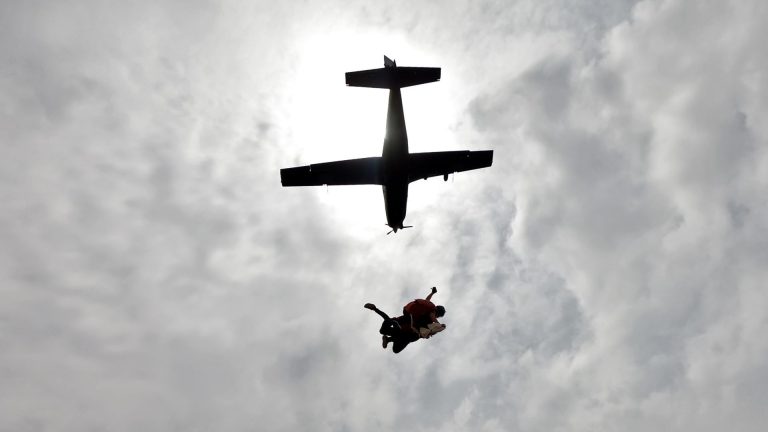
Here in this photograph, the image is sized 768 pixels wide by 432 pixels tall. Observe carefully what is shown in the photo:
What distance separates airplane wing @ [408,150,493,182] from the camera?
29.8 meters

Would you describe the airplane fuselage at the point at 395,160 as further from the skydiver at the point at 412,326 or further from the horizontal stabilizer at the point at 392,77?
the skydiver at the point at 412,326

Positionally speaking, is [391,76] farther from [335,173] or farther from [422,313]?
[422,313]

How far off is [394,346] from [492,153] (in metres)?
18.0

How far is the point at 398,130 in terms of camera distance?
1056 inches

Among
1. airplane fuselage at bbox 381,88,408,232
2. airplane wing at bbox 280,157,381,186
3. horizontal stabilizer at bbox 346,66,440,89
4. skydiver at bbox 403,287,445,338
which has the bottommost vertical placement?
skydiver at bbox 403,287,445,338

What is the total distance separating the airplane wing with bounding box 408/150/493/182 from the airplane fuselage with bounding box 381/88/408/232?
1293 millimetres

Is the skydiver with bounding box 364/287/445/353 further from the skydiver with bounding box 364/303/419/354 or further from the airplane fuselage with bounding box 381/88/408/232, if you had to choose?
the airplane fuselage with bounding box 381/88/408/232

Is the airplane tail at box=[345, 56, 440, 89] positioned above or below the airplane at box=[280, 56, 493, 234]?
above

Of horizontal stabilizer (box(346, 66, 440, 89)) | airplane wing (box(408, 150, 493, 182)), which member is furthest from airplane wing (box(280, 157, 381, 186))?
horizontal stabilizer (box(346, 66, 440, 89))

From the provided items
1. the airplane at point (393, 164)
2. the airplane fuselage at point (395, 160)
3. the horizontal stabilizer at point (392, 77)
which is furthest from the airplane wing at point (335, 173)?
the horizontal stabilizer at point (392, 77)

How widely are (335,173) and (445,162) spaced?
23.1ft

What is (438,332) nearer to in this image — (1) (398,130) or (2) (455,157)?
(1) (398,130)

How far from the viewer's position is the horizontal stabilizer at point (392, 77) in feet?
90.1

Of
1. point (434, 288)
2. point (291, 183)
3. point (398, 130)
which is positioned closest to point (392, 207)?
point (398, 130)
